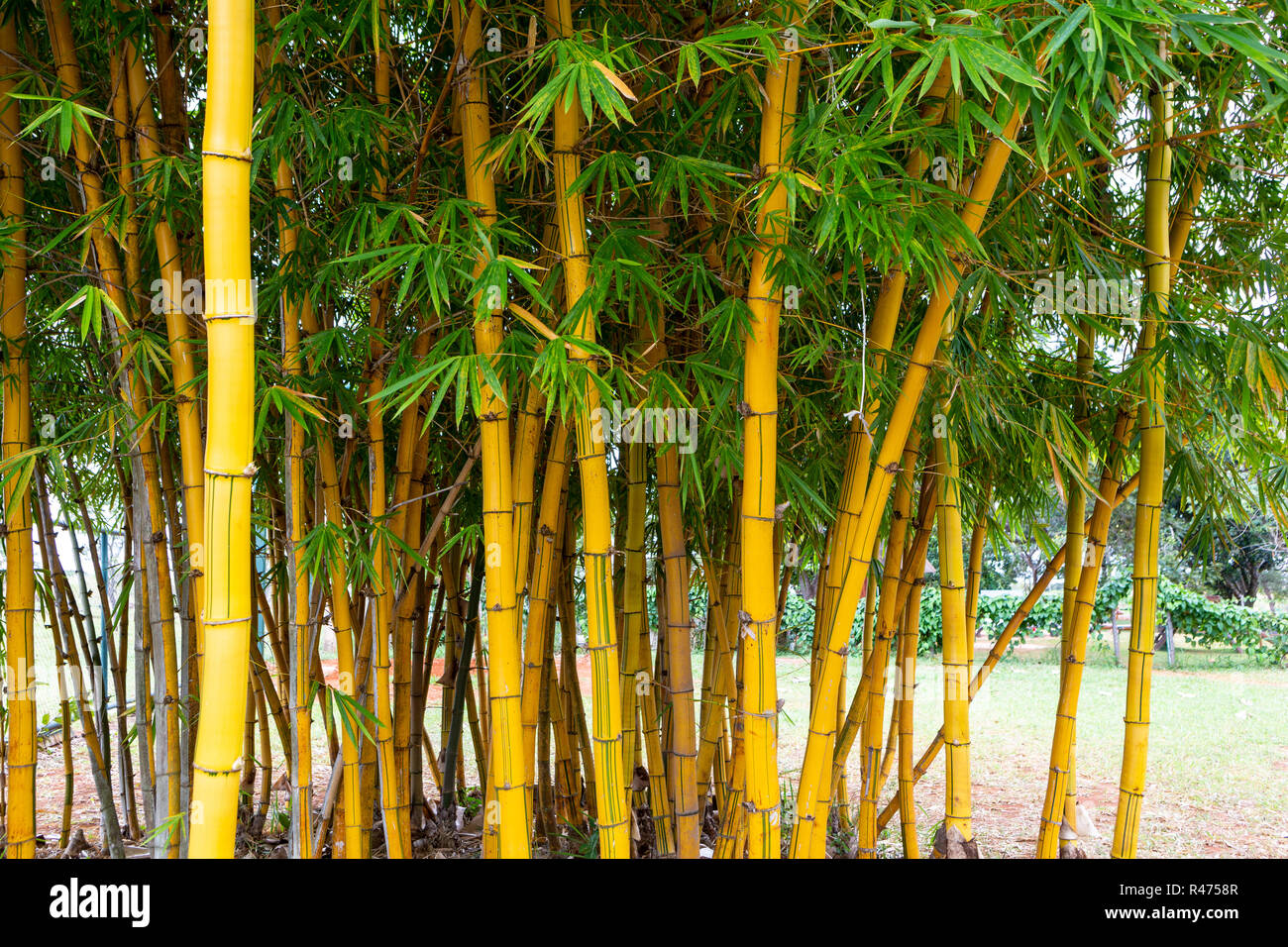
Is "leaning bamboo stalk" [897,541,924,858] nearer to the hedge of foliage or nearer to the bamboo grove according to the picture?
the bamboo grove

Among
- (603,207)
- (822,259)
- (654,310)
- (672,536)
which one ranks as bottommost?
(672,536)

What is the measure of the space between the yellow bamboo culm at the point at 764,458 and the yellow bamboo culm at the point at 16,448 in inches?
69.3

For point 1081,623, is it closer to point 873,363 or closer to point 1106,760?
point 873,363

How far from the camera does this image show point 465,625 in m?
3.34

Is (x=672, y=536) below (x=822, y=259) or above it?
below

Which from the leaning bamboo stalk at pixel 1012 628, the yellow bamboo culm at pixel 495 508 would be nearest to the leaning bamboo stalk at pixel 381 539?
the yellow bamboo culm at pixel 495 508

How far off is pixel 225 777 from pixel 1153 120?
258 centimetres

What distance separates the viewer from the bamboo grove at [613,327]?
64.6 inches

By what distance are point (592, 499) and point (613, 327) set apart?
73 centimetres

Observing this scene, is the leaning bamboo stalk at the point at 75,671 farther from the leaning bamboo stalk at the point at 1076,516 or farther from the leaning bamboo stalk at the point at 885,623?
the leaning bamboo stalk at the point at 1076,516

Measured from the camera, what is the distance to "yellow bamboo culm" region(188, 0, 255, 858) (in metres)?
1.36

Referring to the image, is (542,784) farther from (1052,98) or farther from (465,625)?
(1052,98)

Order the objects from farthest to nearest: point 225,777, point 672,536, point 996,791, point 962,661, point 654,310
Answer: point 996,791 → point 962,661 → point 672,536 → point 654,310 → point 225,777
